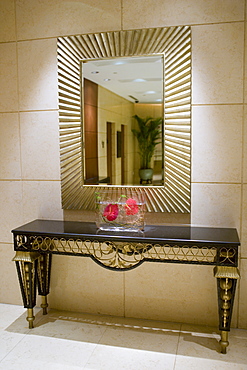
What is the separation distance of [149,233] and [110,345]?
33.9 inches

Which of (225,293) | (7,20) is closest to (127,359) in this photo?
(225,293)

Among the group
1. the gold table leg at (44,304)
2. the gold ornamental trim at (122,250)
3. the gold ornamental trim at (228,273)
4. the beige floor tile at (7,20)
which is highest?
the beige floor tile at (7,20)

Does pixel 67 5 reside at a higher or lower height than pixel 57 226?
higher

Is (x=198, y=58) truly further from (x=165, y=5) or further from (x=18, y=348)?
(x=18, y=348)

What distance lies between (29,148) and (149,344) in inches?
71.6

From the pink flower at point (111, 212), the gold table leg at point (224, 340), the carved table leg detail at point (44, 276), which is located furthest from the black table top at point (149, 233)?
the gold table leg at point (224, 340)

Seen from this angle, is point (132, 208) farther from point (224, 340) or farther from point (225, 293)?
point (224, 340)

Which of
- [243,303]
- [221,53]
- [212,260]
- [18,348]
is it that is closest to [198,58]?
[221,53]

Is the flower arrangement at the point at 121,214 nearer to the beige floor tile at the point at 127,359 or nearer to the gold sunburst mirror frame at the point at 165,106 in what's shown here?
the gold sunburst mirror frame at the point at 165,106

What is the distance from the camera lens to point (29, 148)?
3.19 metres

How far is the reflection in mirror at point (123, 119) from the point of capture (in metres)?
2.84

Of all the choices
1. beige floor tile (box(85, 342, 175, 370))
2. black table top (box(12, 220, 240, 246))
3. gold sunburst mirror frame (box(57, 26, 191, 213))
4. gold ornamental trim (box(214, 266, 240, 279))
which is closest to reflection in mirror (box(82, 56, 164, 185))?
gold sunburst mirror frame (box(57, 26, 191, 213))

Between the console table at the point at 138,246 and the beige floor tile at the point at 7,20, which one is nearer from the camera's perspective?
the console table at the point at 138,246

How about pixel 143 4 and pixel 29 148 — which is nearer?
pixel 143 4
